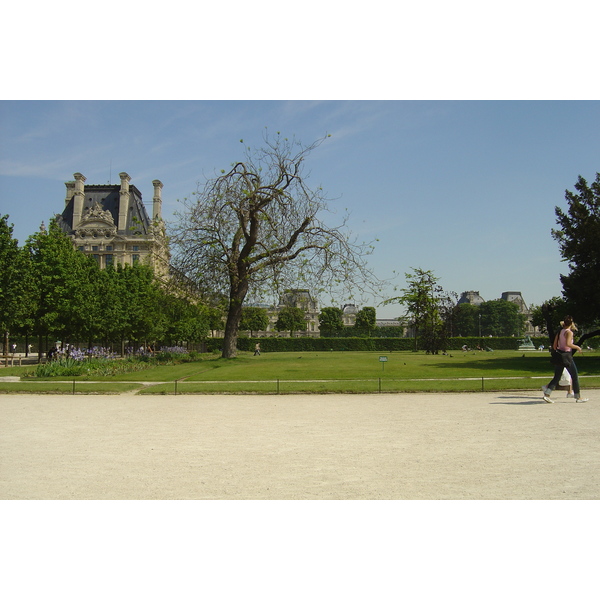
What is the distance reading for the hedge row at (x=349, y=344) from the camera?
78.8 metres

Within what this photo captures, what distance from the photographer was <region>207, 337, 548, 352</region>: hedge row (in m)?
78.8

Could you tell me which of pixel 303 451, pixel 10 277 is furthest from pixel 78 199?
pixel 303 451

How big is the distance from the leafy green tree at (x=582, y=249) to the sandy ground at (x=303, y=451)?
18241mm

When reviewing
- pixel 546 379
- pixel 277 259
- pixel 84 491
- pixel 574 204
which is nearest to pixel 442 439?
pixel 84 491

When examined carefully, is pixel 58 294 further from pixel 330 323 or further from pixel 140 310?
pixel 330 323

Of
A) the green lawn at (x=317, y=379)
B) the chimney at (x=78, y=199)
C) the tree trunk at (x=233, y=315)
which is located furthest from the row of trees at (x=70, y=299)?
the chimney at (x=78, y=199)

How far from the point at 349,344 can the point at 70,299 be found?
48698mm

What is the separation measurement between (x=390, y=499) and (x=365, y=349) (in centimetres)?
7647

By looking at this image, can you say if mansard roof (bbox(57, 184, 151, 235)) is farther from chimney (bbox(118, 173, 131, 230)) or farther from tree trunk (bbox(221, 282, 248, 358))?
tree trunk (bbox(221, 282, 248, 358))

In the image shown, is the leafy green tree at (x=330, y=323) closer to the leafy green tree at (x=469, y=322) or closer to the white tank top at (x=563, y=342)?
the leafy green tree at (x=469, y=322)

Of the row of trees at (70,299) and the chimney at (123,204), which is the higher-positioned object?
the chimney at (123,204)

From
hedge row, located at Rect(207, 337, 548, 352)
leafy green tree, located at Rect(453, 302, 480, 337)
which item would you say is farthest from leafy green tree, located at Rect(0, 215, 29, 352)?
leafy green tree, located at Rect(453, 302, 480, 337)

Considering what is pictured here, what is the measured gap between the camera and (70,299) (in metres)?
39.2

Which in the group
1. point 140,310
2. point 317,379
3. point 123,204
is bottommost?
point 317,379
